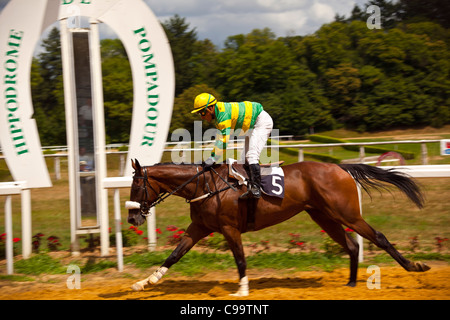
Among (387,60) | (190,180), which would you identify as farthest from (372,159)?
(387,60)

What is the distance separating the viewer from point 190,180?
14.9 ft

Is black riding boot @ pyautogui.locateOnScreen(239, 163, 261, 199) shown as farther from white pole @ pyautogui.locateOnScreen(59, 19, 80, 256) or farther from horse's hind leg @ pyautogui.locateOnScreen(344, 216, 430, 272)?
white pole @ pyautogui.locateOnScreen(59, 19, 80, 256)

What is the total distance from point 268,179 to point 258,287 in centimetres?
107

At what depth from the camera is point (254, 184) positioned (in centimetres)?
446

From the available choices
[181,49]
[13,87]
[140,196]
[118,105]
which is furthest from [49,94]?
[140,196]

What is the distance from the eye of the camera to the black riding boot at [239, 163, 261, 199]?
4.43 meters

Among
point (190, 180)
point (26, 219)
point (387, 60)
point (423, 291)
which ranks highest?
point (387, 60)

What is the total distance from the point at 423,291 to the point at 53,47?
36.6m

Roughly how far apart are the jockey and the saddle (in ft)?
0.31

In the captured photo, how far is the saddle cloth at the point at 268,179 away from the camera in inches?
178

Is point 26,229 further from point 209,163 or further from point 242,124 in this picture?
point 242,124

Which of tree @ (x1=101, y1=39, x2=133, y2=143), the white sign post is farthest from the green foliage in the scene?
tree @ (x1=101, y1=39, x2=133, y2=143)

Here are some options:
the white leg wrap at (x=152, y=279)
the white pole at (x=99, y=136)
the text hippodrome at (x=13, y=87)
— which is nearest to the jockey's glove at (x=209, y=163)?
the white leg wrap at (x=152, y=279)

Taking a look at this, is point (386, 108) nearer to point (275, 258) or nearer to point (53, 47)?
point (53, 47)
